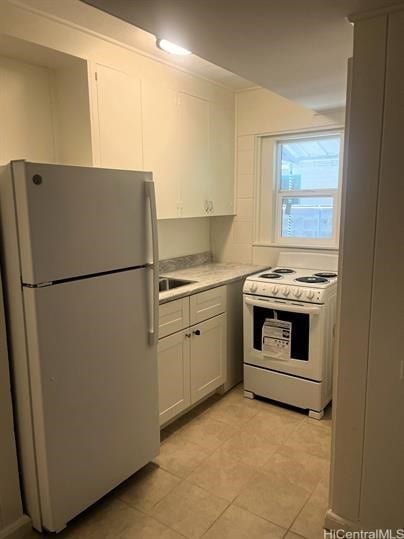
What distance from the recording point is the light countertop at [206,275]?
2.66m

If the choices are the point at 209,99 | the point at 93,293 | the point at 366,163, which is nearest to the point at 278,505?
the point at 93,293

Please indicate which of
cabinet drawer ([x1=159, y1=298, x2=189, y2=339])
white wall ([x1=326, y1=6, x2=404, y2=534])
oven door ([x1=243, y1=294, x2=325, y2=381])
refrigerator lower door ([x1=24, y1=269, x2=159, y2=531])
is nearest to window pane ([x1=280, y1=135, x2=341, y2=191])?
oven door ([x1=243, y1=294, x2=325, y2=381])

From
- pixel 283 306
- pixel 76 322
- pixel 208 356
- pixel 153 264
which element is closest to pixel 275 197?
pixel 283 306

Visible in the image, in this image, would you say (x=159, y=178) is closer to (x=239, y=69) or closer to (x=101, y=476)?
(x=239, y=69)

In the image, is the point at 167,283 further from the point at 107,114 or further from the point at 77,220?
the point at 77,220

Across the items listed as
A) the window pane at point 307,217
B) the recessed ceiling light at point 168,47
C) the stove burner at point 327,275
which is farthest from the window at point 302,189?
the recessed ceiling light at point 168,47

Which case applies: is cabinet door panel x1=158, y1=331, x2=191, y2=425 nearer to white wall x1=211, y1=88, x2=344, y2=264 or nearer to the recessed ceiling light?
white wall x1=211, y1=88, x2=344, y2=264

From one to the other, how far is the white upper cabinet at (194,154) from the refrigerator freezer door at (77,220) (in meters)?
1.07

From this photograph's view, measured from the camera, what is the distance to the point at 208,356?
9.81 ft

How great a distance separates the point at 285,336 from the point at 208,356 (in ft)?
1.92

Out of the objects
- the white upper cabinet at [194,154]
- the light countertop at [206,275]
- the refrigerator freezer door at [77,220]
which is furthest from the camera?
the white upper cabinet at [194,154]

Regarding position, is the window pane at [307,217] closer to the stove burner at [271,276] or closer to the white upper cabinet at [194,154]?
the stove burner at [271,276]

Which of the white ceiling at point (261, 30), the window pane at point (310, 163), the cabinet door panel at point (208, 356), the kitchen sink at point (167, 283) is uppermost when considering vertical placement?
the white ceiling at point (261, 30)

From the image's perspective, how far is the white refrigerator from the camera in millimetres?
1669
